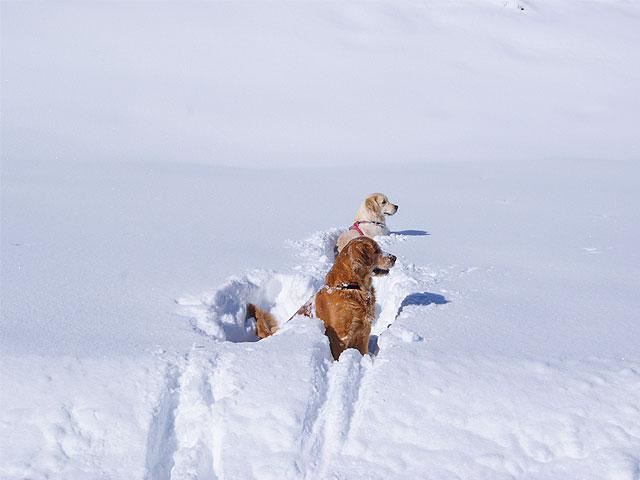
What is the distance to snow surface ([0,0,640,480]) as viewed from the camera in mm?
3541

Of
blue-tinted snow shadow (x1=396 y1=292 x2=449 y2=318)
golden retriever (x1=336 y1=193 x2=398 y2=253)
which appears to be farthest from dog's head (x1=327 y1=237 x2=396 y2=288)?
golden retriever (x1=336 y1=193 x2=398 y2=253)

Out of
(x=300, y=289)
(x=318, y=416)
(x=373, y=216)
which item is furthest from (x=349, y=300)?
(x=373, y=216)

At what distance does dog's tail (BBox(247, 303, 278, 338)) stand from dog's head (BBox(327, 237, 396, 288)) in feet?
2.12

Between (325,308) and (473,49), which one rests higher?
(473,49)

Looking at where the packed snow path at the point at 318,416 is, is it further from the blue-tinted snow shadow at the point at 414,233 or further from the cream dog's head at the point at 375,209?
the cream dog's head at the point at 375,209

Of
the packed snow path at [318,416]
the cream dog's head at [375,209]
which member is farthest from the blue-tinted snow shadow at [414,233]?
the packed snow path at [318,416]

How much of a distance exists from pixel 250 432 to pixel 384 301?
9.82 feet

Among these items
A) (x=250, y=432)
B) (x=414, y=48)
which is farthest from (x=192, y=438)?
(x=414, y=48)

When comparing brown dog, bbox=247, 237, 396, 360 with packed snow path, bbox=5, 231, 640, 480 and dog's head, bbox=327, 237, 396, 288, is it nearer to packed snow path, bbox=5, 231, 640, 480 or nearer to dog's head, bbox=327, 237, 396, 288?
dog's head, bbox=327, 237, 396, 288

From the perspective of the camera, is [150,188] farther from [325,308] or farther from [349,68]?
[349,68]

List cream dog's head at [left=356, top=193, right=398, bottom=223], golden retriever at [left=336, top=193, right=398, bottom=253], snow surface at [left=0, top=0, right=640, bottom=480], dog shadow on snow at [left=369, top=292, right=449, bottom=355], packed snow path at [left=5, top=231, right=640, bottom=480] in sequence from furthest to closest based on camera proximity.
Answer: cream dog's head at [left=356, top=193, right=398, bottom=223], golden retriever at [left=336, top=193, right=398, bottom=253], dog shadow on snow at [left=369, top=292, right=449, bottom=355], snow surface at [left=0, top=0, right=640, bottom=480], packed snow path at [left=5, top=231, right=640, bottom=480]

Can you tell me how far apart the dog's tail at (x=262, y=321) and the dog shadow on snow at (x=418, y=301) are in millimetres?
801

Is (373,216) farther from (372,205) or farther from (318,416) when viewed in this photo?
(318,416)

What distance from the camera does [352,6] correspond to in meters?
30.8
